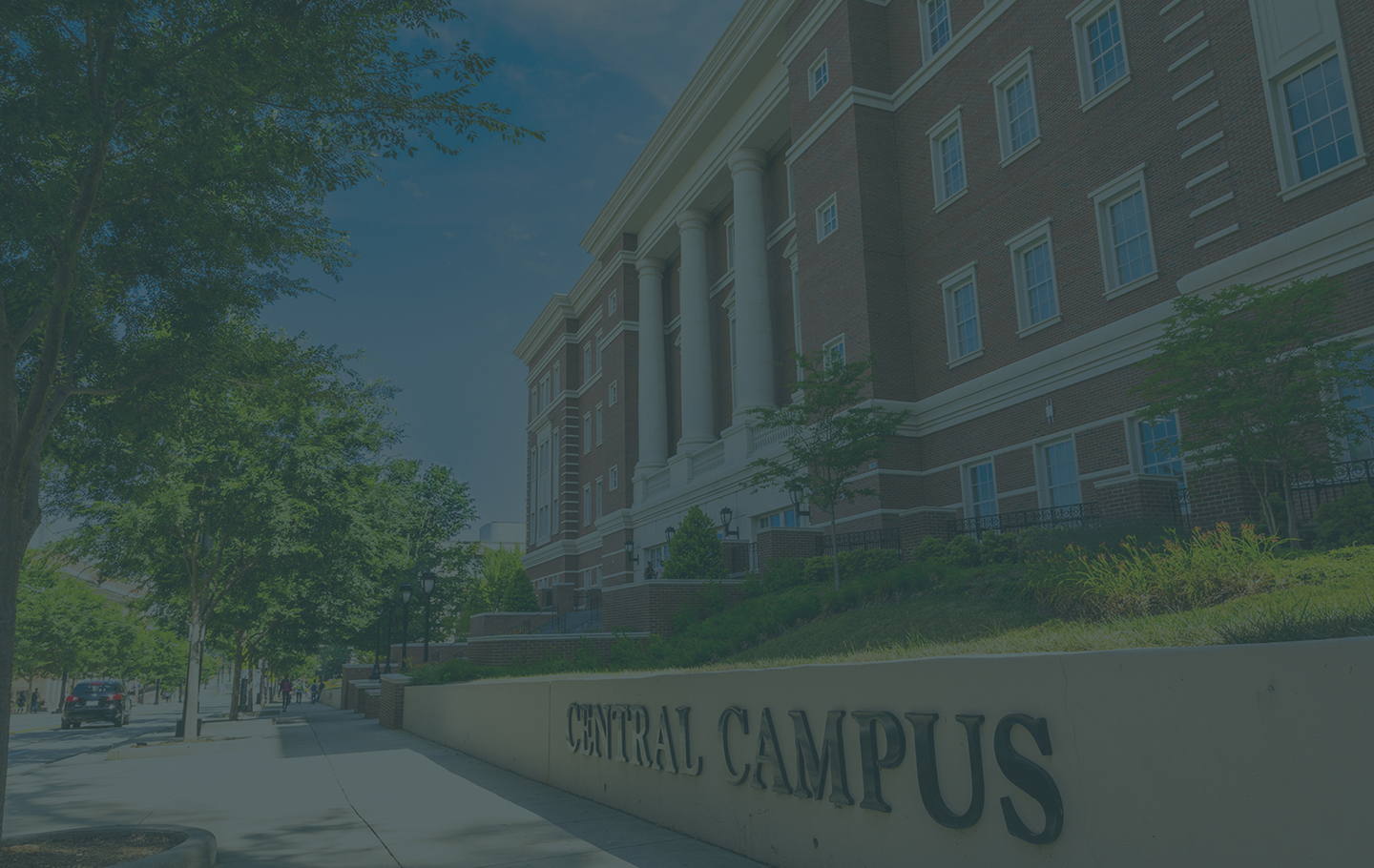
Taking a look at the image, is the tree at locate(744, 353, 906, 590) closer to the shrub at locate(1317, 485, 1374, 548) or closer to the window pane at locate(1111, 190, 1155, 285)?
the window pane at locate(1111, 190, 1155, 285)

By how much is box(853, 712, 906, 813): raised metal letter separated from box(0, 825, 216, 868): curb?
16.9 ft

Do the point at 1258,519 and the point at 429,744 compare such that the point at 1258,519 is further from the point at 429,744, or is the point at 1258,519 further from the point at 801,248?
the point at 801,248

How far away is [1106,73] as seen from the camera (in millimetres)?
20094

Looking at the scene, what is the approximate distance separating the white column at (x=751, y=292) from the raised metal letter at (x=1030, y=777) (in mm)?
27262

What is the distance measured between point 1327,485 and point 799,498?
48.2ft

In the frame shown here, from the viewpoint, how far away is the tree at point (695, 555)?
86.0 ft

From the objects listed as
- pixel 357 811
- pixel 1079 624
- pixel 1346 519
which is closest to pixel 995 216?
pixel 1346 519

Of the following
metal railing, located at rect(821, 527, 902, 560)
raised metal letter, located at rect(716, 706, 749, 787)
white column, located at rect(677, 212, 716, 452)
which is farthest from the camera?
white column, located at rect(677, 212, 716, 452)

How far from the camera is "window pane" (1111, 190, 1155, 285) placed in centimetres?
1905

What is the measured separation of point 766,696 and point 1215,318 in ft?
31.3

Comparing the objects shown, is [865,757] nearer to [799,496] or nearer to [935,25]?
[799,496]

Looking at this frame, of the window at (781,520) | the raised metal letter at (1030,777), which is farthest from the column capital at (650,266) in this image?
the raised metal letter at (1030,777)

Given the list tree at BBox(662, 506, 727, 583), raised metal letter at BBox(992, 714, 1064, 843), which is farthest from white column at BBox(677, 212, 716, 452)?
raised metal letter at BBox(992, 714, 1064, 843)

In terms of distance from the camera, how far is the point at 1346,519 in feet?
37.3
